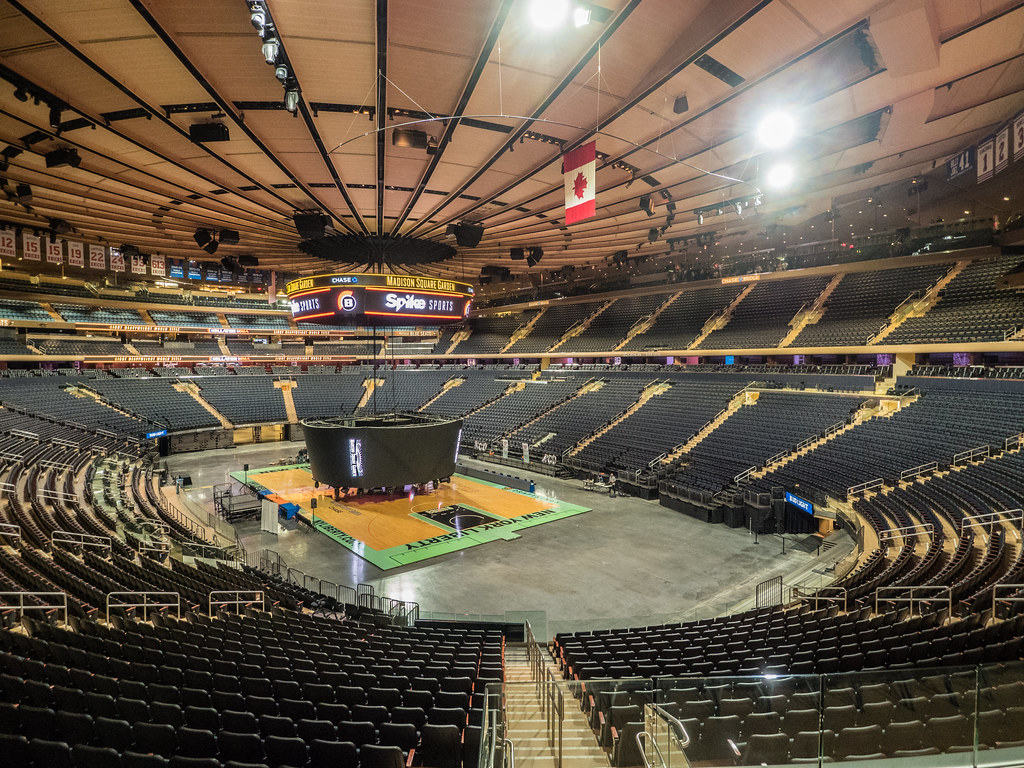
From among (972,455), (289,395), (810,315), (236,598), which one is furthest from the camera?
(289,395)

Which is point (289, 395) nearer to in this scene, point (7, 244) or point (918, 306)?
point (7, 244)

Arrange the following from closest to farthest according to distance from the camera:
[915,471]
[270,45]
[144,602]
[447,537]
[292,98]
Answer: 1. [270,45]
2. [292,98]
3. [144,602]
4. [915,471]
5. [447,537]

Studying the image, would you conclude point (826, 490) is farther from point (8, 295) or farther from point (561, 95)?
point (8, 295)

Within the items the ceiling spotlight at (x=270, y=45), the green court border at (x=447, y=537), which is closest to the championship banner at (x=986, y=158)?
the ceiling spotlight at (x=270, y=45)

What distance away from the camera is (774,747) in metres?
4.18

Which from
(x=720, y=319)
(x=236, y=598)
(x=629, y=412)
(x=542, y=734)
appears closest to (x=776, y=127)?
(x=542, y=734)

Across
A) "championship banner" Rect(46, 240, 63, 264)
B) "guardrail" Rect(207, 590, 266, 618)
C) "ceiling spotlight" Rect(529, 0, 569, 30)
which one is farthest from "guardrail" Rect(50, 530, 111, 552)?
"ceiling spotlight" Rect(529, 0, 569, 30)

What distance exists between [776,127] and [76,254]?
783 inches

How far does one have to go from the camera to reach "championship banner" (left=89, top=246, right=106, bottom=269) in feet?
54.1

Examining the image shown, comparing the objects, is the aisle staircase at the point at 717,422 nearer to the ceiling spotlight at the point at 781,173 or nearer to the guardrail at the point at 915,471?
the guardrail at the point at 915,471

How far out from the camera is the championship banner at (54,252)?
49.7 ft

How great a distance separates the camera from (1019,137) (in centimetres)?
945

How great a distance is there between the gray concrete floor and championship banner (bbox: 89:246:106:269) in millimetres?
10148

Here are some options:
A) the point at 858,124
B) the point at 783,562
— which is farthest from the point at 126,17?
the point at 783,562
